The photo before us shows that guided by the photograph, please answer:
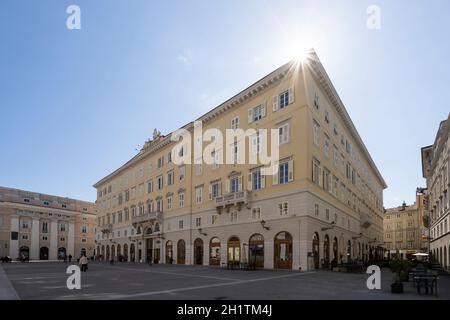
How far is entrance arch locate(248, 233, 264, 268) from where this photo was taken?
1384 inches

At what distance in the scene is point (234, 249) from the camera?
38812 mm

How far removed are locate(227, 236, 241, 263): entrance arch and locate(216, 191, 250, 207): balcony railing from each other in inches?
141

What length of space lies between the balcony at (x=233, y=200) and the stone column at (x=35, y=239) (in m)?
72.5

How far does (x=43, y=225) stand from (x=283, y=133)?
84.0 meters

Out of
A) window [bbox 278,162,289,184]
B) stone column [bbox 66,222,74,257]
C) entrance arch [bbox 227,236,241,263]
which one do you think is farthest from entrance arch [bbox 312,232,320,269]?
stone column [bbox 66,222,74,257]

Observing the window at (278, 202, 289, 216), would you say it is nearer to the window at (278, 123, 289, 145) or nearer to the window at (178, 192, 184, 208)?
the window at (278, 123, 289, 145)

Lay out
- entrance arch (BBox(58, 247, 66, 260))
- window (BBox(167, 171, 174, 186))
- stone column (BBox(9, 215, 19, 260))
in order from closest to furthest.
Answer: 1. window (BBox(167, 171, 174, 186))
2. stone column (BBox(9, 215, 19, 260))
3. entrance arch (BBox(58, 247, 66, 260))
